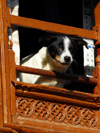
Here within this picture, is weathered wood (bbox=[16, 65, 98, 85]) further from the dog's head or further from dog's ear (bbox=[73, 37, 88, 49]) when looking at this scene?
dog's ear (bbox=[73, 37, 88, 49])

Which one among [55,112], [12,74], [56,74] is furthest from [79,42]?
[12,74]

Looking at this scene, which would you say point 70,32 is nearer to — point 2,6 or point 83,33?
point 83,33

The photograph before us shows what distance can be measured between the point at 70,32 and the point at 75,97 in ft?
3.70

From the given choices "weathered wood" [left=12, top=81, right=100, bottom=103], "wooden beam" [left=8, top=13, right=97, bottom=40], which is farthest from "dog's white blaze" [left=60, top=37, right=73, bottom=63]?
"weathered wood" [left=12, top=81, right=100, bottom=103]

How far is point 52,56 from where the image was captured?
44.6 ft

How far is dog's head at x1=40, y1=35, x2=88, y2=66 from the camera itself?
13320 mm

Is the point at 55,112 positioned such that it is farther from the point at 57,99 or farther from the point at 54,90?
the point at 54,90

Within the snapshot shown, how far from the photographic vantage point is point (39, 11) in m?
15.4

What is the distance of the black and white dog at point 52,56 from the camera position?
13477 mm

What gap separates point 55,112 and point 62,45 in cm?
142

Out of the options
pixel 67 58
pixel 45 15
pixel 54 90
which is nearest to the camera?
pixel 54 90

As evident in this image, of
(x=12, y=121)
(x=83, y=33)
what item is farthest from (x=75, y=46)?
(x=12, y=121)

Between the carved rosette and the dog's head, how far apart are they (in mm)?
860

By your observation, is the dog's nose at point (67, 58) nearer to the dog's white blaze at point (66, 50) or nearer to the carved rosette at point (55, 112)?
the dog's white blaze at point (66, 50)
